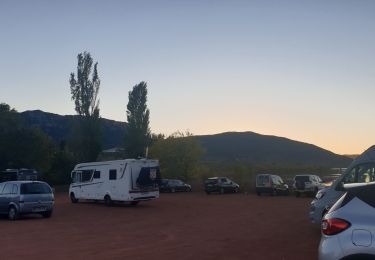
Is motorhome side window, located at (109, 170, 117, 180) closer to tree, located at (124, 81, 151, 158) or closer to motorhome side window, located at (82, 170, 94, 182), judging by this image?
motorhome side window, located at (82, 170, 94, 182)

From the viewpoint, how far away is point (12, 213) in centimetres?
2384

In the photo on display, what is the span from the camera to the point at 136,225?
20.9 metres

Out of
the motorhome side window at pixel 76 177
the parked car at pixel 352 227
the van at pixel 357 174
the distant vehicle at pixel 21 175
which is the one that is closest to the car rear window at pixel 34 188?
the motorhome side window at pixel 76 177

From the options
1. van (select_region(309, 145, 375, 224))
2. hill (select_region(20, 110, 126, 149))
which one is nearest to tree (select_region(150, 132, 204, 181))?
van (select_region(309, 145, 375, 224))

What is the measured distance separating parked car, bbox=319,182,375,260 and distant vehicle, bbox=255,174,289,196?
1486 inches

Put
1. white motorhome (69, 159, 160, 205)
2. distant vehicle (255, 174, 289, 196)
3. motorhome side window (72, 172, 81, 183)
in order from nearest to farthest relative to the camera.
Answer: white motorhome (69, 159, 160, 205), motorhome side window (72, 172, 81, 183), distant vehicle (255, 174, 289, 196)

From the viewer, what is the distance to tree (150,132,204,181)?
204 ft

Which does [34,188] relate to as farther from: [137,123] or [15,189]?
[137,123]

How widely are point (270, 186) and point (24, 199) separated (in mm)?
24522

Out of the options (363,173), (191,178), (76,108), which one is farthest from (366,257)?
(191,178)

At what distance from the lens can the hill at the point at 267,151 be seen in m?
124

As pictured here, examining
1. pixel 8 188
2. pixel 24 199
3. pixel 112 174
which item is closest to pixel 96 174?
pixel 112 174

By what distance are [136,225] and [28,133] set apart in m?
44.4

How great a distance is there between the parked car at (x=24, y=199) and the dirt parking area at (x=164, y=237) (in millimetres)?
532
